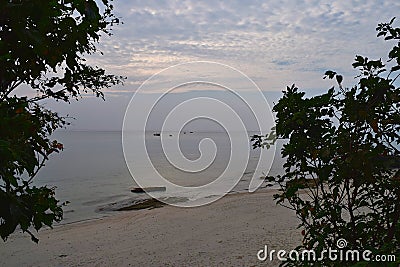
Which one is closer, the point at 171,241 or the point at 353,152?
the point at 353,152

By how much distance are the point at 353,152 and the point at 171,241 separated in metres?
8.04

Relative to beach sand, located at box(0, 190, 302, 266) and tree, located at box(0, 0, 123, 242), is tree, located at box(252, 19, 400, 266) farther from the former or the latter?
beach sand, located at box(0, 190, 302, 266)

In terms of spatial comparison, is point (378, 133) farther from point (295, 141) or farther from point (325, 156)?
point (295, 141)

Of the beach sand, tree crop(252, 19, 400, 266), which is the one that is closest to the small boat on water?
the beach sand

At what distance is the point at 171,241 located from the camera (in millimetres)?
9523

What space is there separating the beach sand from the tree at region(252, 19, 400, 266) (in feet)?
13.7

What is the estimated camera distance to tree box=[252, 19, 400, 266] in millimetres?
2186

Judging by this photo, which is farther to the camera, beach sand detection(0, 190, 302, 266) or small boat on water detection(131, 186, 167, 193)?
small boat on water detection(131, 186, 167, 193)

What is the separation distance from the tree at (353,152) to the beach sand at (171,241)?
13.7 ft

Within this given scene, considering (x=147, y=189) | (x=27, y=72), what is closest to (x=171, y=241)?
(x=27, y=72)

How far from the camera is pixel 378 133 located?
223 cm

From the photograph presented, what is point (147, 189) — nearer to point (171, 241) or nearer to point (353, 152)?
point (171, 241)

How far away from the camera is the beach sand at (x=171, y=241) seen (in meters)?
7.77

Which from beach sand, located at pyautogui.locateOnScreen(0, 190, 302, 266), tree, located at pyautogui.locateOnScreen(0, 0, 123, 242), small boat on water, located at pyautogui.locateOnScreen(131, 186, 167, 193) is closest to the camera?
tree, located at pyautogui.locateOnScreen(0, 0, 123, 242)
